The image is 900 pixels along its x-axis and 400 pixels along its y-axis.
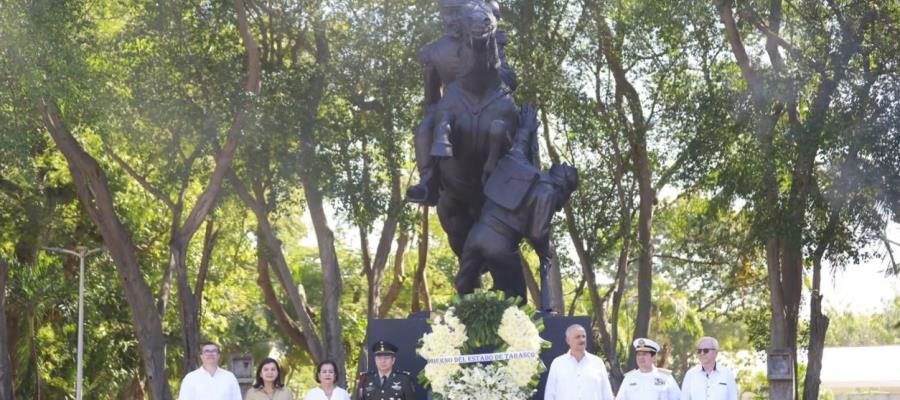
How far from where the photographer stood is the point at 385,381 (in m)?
11.9

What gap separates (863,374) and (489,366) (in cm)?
3372

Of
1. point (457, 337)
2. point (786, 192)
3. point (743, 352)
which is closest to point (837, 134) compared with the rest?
point (786, 192)

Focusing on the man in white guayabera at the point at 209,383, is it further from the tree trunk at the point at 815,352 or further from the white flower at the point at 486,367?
the tree trunk at the point at 815,352

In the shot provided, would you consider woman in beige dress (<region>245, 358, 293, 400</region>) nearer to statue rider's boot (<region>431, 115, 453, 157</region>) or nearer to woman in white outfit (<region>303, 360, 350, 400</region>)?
woman in white outfit (<region>303, 360, 350, 400</region>)

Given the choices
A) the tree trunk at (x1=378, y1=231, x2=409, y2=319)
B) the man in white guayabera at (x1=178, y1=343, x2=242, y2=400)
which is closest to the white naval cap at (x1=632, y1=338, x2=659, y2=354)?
the man in white guayabera at (x1=178, y1=343, x2=242, y2=400)

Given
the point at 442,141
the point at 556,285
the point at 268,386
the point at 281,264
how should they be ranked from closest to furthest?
the point at 268,386 < the point at 442,141 < the point at 281,264 < the point at 556,285

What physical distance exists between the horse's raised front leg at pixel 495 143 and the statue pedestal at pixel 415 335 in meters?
1.39

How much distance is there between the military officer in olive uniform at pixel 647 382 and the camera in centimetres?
1167

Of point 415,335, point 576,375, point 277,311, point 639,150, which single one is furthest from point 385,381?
point 277,311

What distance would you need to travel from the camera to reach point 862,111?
23656mm

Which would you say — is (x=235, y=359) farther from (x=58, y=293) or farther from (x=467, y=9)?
(x=58, y=293)

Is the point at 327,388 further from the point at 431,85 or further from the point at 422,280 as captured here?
the point at 422,280

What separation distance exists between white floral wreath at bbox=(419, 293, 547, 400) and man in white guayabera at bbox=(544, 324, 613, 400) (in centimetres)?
20

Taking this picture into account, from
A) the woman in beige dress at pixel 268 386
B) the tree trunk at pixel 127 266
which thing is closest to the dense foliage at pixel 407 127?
the tree trunk at pixel 127 266
